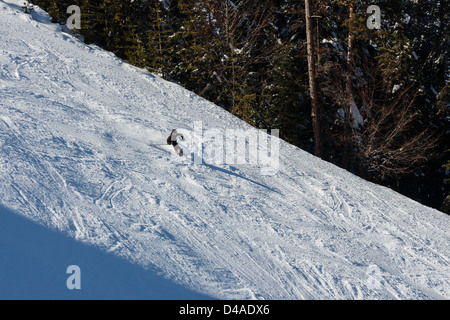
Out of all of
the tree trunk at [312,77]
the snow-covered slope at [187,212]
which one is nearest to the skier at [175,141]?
the snow-covered slope at [187,212]

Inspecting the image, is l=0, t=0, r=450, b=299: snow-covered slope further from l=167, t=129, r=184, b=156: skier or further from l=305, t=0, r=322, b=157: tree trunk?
l=305, t=0, r=322, b=157: tree trunk

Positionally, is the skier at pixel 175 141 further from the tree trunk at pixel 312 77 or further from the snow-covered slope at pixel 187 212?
the tree trunk at pixel 312 77

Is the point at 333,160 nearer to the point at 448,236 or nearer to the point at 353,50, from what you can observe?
the point at 353,50

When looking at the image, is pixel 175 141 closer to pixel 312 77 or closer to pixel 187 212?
pixel 187 212

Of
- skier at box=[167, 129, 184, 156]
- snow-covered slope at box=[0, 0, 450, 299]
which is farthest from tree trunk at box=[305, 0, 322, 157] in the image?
skier at box=[167, 129, 184, 156]

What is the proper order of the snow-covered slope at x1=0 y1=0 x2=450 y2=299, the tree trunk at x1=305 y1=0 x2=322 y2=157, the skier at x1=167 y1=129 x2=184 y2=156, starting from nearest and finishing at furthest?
the snow-covered slope at x1=0 y1=0 x2=450 y2=299 < the skier at x1=167 y1=129 x2=184 y2=156 < the tree trunk at x1=305 y1=0 x2=322 y2=157

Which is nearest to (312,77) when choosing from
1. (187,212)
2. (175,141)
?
(175,141)

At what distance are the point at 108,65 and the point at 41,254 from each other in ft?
28.6

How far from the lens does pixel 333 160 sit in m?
15.6

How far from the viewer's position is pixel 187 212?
517cm

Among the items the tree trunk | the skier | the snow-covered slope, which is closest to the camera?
the snow-covered slope

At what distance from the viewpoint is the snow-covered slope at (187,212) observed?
399 cm

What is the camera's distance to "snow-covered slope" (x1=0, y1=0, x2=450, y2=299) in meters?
3.99

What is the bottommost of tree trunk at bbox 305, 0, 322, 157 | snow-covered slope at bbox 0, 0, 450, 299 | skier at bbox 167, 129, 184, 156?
snow-covered slope at bbox 0, 0, 450, 299
